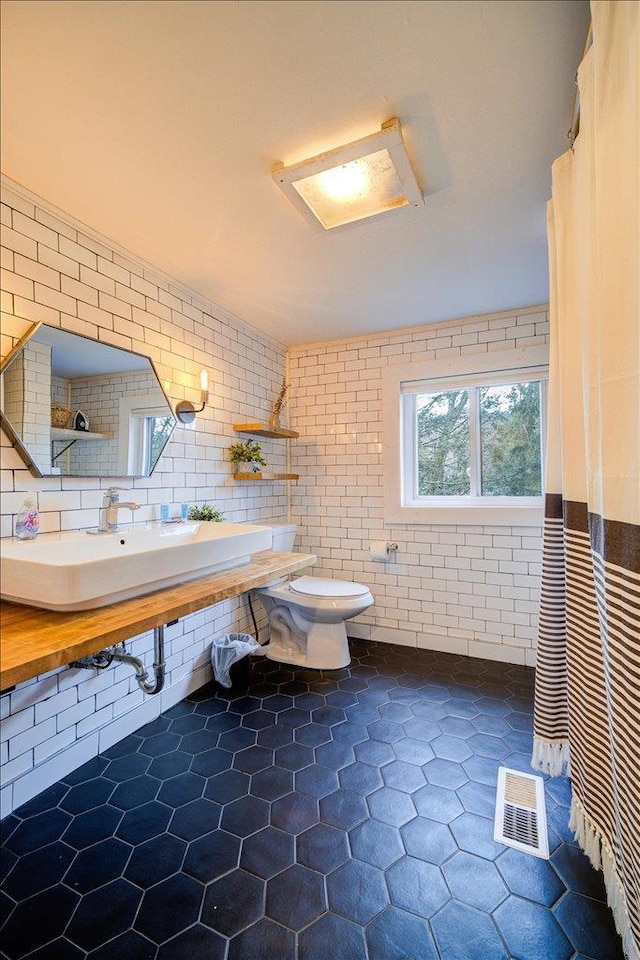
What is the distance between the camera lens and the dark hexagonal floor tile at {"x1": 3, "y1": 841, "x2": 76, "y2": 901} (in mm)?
1212

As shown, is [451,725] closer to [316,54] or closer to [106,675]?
[106,675]

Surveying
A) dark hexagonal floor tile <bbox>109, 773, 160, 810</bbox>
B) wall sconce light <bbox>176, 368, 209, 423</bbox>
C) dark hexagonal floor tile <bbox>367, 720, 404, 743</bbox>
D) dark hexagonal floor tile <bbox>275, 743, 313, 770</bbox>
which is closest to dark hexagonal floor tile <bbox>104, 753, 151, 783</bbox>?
dark hexagonal floor tile <bbox>109, 773, 160, 810</bbox>

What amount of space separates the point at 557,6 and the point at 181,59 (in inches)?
36.8

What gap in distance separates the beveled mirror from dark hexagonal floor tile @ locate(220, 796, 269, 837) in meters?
1.45

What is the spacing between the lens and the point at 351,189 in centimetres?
153

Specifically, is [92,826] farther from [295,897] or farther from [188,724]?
[295,897]

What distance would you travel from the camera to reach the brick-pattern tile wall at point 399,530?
8.82ft

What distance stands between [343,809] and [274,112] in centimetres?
238

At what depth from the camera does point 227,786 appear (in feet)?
5.30

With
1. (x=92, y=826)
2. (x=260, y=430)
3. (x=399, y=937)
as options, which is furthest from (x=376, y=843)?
(x=260, y=430)

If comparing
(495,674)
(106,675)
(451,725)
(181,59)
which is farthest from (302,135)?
(495,674)

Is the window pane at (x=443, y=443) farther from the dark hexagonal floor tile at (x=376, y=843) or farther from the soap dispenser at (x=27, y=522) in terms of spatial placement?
the soap dispenser at (x=27, y=522)

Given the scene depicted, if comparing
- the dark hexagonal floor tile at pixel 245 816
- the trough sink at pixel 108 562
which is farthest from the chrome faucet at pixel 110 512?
the dark hexagonal floor tile at pixel 245 816

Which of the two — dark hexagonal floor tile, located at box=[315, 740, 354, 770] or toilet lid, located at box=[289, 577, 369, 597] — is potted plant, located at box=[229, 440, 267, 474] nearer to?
toilet lid, located at box=[289, 577, 369, 597]
